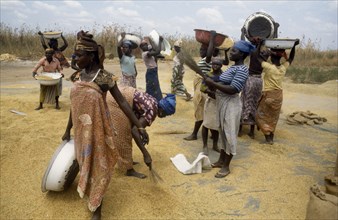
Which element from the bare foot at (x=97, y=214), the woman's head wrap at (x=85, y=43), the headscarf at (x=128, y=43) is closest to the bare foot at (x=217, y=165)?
the bare foot at (x=97, y=214)

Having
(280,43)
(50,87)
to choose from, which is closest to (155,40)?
(50,87)

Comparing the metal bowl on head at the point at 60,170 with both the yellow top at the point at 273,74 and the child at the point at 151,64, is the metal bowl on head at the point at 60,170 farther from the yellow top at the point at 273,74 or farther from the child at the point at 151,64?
the child at the point at 151,64

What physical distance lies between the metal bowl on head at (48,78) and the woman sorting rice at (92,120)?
4.00 metres

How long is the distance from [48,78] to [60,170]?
376 centimetres

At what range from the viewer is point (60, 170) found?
10.1 ft

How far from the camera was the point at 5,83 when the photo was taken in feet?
31.5

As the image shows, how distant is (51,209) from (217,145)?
8.67 ft

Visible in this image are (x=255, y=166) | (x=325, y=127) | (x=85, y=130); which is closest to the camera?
(x=85, y=130)

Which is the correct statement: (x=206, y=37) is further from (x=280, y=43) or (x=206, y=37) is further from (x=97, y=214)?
(x=97, y=214)

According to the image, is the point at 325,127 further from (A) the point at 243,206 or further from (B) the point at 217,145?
(A) the point at 243,206

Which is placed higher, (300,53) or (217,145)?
(300,53)

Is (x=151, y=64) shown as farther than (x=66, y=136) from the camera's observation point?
Yes

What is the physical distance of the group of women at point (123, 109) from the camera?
2.59 metres

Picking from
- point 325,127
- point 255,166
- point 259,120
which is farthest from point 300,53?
point 255,166
